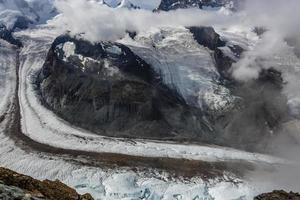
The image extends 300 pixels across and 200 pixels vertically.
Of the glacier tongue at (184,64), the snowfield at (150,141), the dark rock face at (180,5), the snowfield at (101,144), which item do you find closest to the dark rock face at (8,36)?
the snowfield at (150,141)

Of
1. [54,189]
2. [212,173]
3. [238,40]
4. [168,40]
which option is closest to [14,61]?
[168,40]

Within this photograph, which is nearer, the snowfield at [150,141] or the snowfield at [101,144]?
the snowfield at [150,141]

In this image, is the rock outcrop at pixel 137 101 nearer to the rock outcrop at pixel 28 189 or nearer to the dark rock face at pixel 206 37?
the dark rock face at pixel 206 37

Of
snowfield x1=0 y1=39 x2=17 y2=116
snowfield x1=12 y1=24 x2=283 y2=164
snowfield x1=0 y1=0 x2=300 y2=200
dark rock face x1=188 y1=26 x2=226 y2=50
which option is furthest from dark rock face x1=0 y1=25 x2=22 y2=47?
snowfield x1=12 y1=24 x2=283 y2=164

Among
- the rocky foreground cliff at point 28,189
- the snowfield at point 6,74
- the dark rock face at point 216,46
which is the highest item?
the rocky foreground cliff at point 28,189

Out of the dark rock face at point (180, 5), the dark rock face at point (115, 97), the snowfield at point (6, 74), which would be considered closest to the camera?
the dark rock face at point (115, 97)

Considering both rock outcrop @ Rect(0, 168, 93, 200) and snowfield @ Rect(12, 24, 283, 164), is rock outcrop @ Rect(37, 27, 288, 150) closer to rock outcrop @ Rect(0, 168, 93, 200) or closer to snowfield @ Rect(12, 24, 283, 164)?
snowfield @ Rect(12, 24, 283, 164)

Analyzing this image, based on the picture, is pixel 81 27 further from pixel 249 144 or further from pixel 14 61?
pixel 249 144

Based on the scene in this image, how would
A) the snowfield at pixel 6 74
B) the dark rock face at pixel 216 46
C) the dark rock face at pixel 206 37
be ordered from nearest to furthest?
the snowfield at pixel 6 74 < the dark rock face at pixel 216 46 < the dark rock face at pixel 206 37
